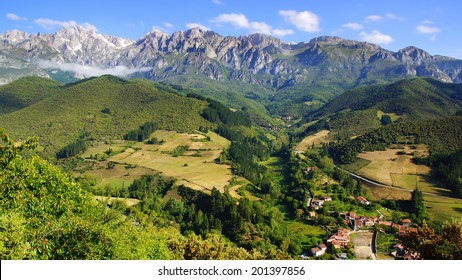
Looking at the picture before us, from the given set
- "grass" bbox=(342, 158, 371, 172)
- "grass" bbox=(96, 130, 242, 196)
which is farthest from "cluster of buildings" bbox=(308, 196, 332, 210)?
"grass" bbox=(342, 158, 371, 172)

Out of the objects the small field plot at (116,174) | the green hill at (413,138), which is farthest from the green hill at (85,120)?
the green hill at (413,138)

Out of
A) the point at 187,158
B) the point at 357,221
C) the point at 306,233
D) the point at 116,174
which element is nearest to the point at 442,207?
the point at 357,221

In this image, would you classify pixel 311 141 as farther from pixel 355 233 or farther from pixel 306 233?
pixel 355 233

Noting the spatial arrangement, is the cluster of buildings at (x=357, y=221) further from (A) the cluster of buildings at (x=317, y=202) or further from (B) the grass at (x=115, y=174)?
(B) the grass at (x=115, y=174)

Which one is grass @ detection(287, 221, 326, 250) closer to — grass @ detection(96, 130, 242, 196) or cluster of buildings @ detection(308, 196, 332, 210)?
cluster of buildings @ detection(308, 196, 332, 210)

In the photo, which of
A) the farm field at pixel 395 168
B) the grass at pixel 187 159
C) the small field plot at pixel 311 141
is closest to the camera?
the farm field at pixel 395 168

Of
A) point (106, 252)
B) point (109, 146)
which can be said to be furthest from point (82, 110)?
point (106, 252)

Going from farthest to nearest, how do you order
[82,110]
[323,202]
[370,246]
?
1. [82,110]
2. [323,202]
3. [370,246]

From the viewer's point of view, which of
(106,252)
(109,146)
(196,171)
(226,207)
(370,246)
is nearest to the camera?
(106,252)

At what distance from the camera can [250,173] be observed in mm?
119688

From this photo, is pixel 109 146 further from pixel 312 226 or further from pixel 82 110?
pixel 312 226

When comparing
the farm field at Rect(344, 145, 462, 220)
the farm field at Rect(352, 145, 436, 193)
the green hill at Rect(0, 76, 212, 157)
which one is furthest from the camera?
the green hill at Rect(0, 76, 212, 157)

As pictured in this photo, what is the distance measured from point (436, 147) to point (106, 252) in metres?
128

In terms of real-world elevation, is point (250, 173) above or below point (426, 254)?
below
